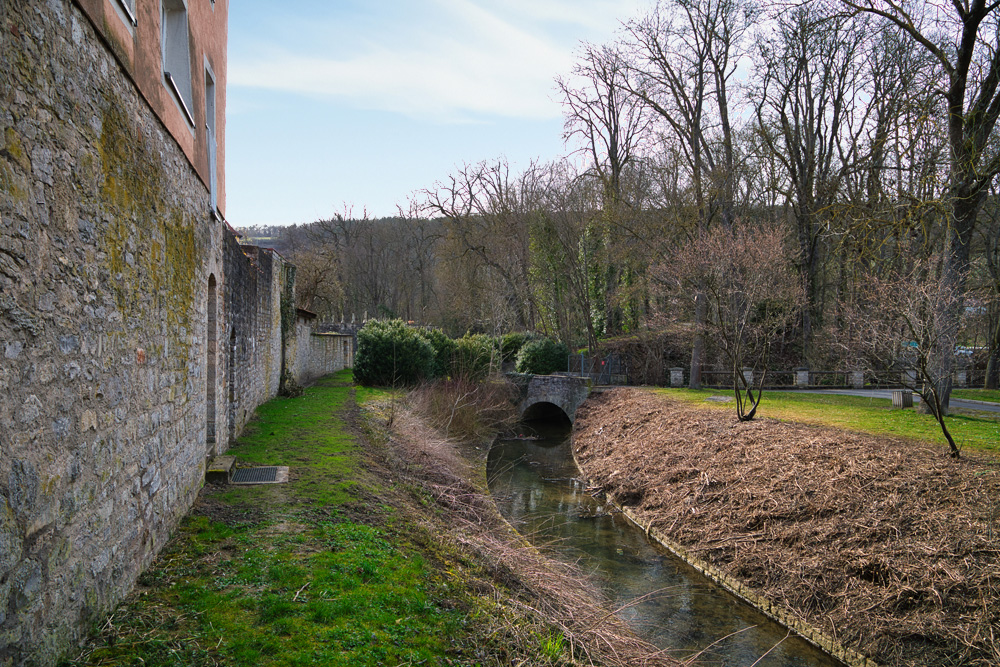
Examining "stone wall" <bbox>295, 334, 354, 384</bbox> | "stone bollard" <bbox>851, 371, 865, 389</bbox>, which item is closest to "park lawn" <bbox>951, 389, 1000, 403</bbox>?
"stone bollard" <bbox>851, 371, 865, 389</bbox>

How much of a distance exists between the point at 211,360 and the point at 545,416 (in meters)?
18.6

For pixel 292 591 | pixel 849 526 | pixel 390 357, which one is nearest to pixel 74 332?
pixel 292 591

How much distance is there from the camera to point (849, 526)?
8273mm

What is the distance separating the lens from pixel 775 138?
2294cm

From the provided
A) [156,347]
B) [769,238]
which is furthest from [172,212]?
[769,238]

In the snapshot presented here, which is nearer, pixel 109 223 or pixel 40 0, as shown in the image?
pixel 40 0

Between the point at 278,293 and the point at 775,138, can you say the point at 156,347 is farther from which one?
the point at 775,138

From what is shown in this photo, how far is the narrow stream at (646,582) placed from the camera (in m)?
7.03

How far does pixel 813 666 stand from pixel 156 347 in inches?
289

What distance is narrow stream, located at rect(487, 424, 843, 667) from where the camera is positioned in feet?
23.1

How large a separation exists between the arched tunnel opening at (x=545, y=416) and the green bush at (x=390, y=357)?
192 inches

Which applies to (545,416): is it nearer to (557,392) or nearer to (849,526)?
(557,392)

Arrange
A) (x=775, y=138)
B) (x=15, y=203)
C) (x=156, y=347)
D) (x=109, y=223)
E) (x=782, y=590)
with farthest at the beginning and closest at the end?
(x=775, y=138), (x=782, y=590), (x=156, y=347), (x=109, y=223), (x=15, y=203)

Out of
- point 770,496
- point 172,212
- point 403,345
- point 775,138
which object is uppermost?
point 775,138
